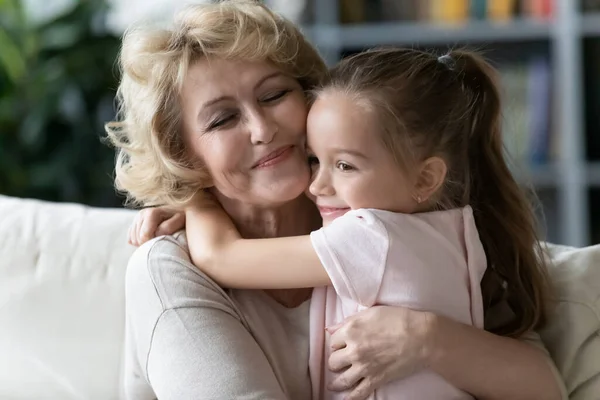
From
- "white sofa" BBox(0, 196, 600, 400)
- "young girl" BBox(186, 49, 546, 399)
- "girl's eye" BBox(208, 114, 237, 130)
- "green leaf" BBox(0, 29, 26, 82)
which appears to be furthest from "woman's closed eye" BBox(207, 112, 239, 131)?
"green leaf" BBox(0, 29, 26, 82)

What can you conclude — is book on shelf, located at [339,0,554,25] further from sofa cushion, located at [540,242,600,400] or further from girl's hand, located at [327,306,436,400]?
girl's hand, located at [327,306,436,400]

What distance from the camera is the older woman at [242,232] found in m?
1.46

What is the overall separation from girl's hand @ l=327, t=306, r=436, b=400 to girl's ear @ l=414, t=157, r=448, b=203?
0.63ft

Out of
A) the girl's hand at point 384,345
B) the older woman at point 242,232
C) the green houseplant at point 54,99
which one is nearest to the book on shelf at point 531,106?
the green houseplant at point 54,99

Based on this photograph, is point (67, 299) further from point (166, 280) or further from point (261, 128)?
point (261, 128)

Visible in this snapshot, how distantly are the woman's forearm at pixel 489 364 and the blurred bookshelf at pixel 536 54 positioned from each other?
1958 millimetres

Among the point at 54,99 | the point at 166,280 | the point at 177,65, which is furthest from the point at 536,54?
the point at 166,280

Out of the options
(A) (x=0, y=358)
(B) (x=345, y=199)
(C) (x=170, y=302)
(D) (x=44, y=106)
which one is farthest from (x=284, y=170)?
(D) (x=44, y=106)

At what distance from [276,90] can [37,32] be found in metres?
2.14

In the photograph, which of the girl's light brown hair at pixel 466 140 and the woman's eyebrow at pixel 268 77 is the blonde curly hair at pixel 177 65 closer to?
the woman's eyebrow at pixel 268 77

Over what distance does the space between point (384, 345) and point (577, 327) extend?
0.40 m

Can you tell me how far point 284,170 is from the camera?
1.56 meters

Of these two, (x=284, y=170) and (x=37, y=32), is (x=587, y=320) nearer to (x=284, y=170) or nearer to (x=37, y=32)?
(x=284, y=170)

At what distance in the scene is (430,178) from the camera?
4.92 ft
